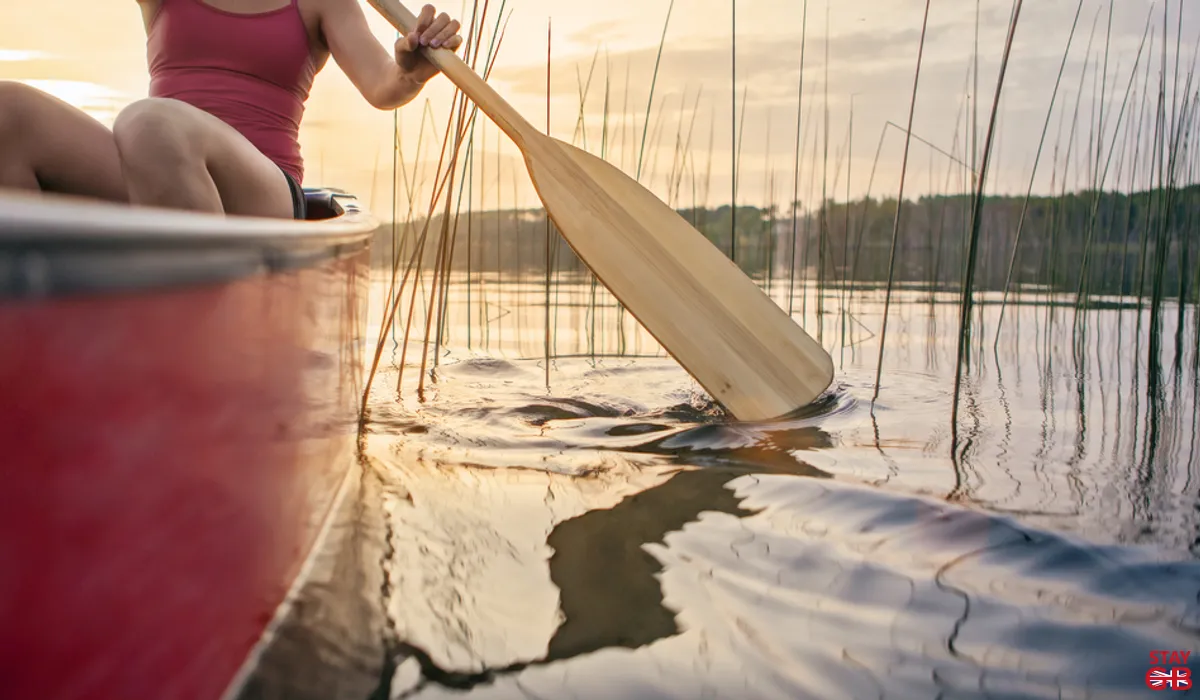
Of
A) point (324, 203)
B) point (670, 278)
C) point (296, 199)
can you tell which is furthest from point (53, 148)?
point (670, 278)

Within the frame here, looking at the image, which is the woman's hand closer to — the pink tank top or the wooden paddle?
the wooden paddle

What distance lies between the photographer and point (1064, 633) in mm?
845

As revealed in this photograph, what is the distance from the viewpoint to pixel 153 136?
1018 millimetres

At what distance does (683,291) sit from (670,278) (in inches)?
1.9

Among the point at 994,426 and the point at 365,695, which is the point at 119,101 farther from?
the point at 994,426

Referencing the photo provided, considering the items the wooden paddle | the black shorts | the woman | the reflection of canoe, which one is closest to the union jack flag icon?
the reflection of canoe

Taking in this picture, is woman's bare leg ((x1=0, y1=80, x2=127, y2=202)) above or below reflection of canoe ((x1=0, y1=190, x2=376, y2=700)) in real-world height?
above

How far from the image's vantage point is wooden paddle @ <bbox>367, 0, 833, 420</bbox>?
1825mm

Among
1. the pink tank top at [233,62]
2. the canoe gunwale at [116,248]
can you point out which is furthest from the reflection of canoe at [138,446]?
the pink tank top at [233,62]

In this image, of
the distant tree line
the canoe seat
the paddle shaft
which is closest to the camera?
the canoe seat

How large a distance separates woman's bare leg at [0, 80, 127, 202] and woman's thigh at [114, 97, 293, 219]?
6 cm

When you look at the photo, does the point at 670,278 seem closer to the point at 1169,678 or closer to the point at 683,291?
the point at 683,291

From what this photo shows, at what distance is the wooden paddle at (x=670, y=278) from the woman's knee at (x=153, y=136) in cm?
83

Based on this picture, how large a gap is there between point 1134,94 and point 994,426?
2.55m
